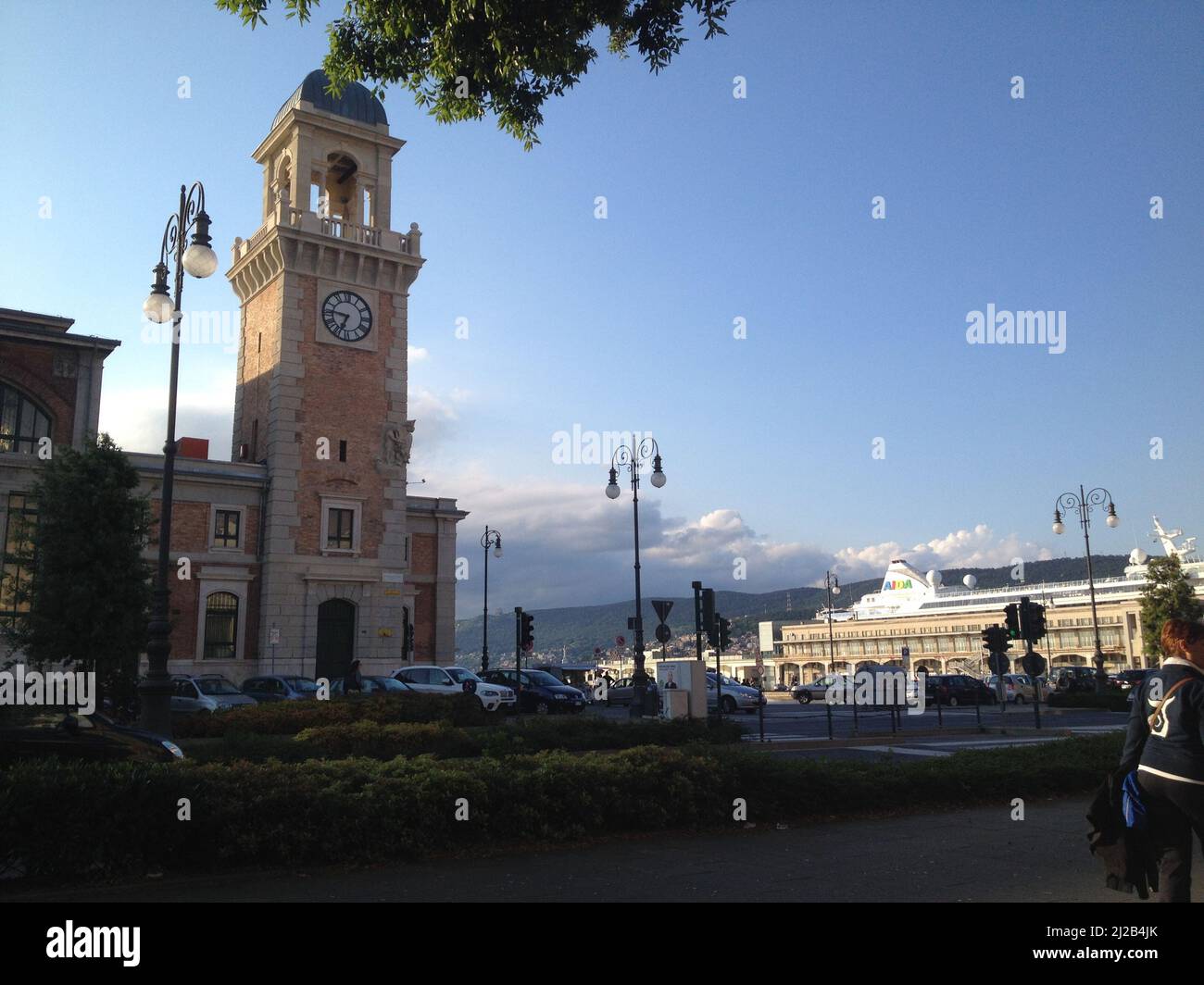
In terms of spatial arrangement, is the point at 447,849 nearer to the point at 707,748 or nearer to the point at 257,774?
the point at 257,774

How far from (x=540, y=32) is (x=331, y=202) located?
3859cm

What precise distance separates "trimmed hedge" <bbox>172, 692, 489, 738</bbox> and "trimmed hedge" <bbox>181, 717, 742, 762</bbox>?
105 cm

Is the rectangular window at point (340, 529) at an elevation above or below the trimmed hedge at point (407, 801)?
above

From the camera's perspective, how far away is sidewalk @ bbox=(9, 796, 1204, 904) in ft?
23.6

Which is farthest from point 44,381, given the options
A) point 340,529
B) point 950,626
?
point 950,626

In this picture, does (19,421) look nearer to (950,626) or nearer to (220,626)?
(220,626)

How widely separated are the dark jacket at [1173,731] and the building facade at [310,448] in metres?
34.9

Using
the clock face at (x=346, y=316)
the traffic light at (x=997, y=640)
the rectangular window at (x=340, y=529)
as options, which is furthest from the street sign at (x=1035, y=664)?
the clock face at (x=346, y=316)

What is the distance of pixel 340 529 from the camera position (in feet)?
130

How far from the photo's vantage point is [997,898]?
708 centimetres

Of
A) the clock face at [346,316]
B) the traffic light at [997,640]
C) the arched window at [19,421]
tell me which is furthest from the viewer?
the clock face at [346,316]

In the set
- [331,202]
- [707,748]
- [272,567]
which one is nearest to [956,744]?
[707,748]

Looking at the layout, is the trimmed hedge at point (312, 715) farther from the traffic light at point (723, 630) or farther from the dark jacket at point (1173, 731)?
the dark jacket at point (1173, 731)

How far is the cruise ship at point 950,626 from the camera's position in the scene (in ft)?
323
